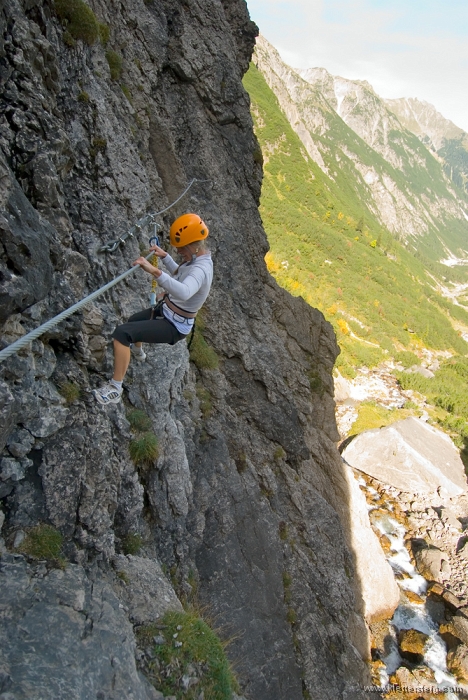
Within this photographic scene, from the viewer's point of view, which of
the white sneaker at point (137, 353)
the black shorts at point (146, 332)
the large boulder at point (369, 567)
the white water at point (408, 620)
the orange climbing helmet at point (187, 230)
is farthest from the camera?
the white water at point (408, 620)

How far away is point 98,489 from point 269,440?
7573 millimetres

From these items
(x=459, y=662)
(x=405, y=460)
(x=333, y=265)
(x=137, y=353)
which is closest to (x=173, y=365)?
(x=137, y=353)

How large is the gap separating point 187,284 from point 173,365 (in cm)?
352

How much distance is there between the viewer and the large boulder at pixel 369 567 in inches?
667

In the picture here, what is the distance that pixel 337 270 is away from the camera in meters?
71.3

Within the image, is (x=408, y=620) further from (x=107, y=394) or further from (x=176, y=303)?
(x=176, y=303)

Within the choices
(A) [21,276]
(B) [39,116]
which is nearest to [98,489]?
(A) [21,276]

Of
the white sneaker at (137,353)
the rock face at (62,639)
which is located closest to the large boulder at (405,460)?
the white sneaker at (137,353)

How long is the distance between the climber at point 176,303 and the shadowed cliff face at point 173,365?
0.44 m

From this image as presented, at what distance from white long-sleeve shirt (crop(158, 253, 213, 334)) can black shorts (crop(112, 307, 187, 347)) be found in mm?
113

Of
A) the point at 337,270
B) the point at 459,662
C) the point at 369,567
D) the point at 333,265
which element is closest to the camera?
the point at 369,567

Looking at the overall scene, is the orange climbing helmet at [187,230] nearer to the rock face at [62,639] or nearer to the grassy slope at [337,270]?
the rock face at [62,639]

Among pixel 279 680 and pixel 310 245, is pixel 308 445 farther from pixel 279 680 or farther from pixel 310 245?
pixel 310 245

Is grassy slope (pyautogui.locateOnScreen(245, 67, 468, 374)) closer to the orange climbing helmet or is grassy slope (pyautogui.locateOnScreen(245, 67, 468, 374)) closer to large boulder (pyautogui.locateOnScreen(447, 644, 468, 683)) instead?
large boulder (pyautogui.locateOnScreen(447, 644, 468, 683))
